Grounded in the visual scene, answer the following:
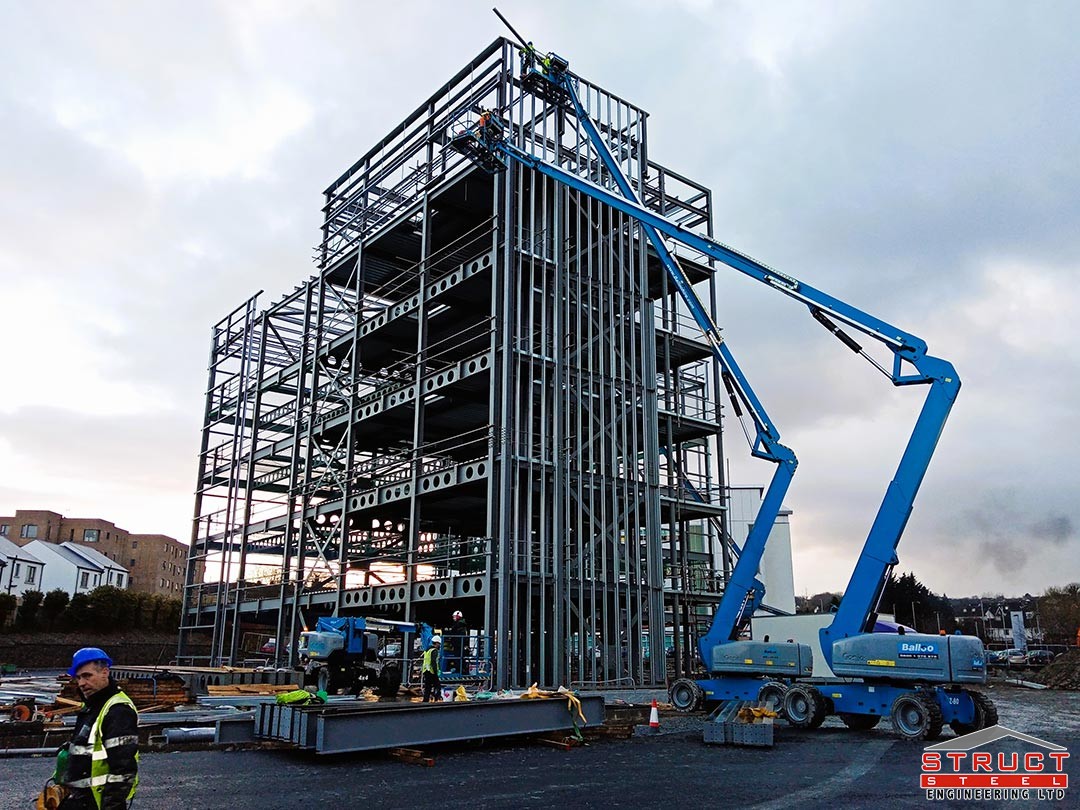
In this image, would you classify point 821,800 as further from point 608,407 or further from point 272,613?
point 272,613

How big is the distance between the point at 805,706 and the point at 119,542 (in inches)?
3489

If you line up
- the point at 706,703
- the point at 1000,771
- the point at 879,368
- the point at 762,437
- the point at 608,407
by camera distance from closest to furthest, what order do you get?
the point at 1000,771
the point at 879,368
the point at 706,703
the point at 762,437
the point at 608,407

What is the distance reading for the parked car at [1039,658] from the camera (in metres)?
55.9

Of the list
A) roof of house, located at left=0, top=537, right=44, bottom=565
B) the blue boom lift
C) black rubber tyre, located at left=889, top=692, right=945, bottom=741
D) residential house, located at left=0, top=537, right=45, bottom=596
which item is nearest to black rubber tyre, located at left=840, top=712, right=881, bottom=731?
the blue boom lift

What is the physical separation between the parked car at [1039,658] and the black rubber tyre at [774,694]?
150ft

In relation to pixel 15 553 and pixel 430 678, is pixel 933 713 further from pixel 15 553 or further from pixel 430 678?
pixel 15 553

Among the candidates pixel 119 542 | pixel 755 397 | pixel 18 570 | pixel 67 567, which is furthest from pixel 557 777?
pixel 119 542

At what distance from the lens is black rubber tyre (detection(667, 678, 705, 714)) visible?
2011cm

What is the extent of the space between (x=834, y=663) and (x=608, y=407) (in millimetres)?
13234

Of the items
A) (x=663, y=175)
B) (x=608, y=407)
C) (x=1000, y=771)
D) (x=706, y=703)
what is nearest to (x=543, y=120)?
(x=663, y=175)

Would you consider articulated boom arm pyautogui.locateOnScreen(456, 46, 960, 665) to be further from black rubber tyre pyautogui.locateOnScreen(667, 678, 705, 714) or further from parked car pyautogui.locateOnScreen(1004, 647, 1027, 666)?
parked car pyautogui.locateOnScreen(1004, 647, 1027, 666)

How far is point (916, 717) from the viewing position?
51.8 feet

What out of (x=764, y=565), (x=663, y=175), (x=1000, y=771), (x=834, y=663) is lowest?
(x=1000, y=771)

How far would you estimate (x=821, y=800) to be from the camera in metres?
10.2
